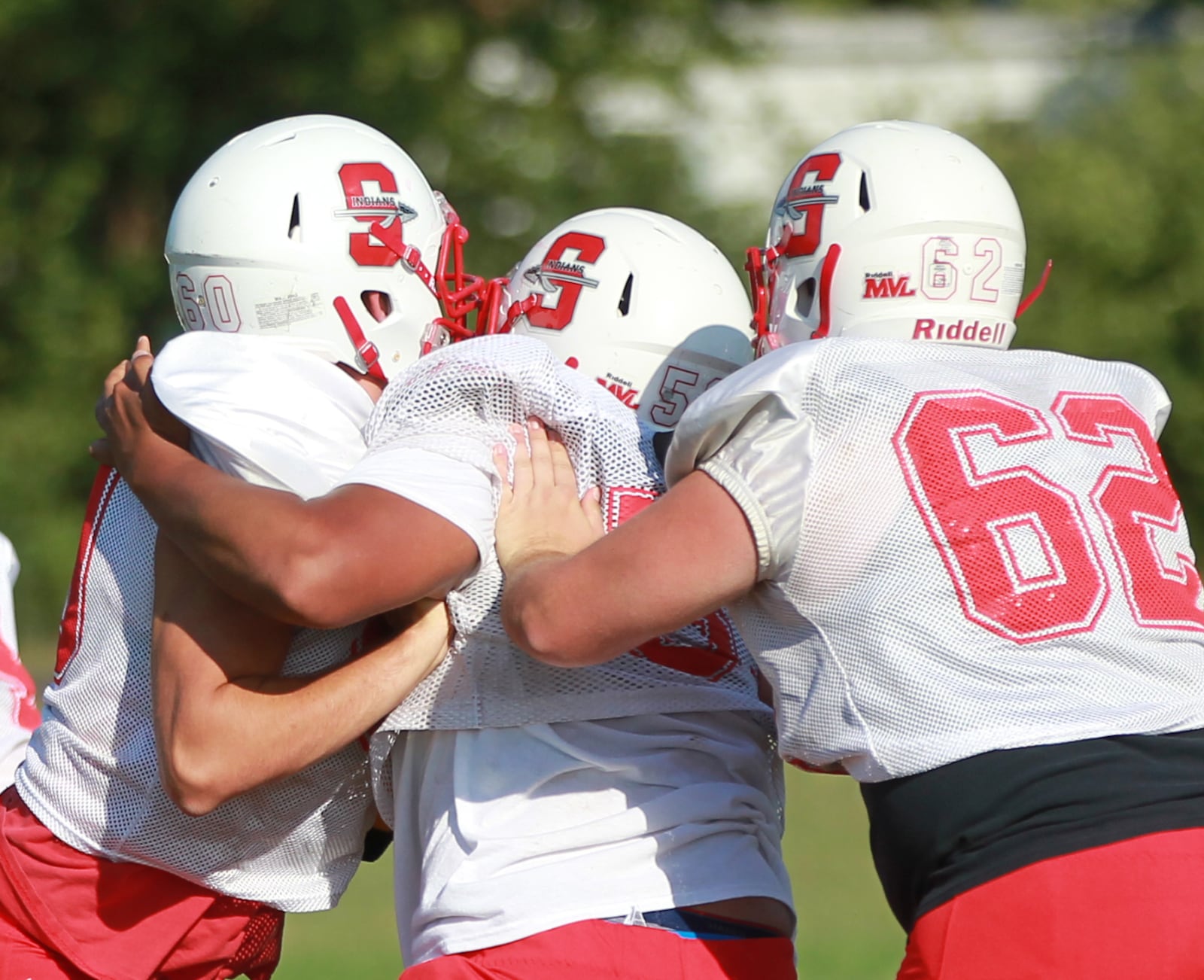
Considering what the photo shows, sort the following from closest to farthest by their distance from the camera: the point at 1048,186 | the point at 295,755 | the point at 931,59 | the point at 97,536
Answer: the point at 295,755 < the point at 97,536 < the point at 1048,186 < the point at 931,59

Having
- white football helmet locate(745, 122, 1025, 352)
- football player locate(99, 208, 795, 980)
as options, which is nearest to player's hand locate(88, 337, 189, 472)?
football player locate(99, 208, 795, 980)

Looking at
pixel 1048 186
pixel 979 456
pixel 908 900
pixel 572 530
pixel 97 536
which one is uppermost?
pixel 979 456

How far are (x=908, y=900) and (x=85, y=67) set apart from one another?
641 inches

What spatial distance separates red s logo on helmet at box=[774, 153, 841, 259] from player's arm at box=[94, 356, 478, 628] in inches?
43.8

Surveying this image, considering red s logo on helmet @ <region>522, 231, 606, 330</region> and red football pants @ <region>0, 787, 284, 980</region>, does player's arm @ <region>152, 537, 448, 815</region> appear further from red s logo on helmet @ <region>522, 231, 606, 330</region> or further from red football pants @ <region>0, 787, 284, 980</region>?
red s logo on helmet @ <region>522, 231, 606, 330</region>

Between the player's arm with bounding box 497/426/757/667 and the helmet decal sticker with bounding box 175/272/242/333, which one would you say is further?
the helmet decal sticker with bounding box 175/272/242/333

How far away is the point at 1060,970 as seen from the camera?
7.29 ft

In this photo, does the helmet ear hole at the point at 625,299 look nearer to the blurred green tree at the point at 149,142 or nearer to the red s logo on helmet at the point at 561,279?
the red s logo on helmet at the point at 561,279

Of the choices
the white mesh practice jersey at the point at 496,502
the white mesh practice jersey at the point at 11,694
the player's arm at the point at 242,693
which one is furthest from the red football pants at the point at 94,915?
the white mesh practice jersey at the point at 496,502

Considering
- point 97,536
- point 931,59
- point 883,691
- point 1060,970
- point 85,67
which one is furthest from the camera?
point 931,59

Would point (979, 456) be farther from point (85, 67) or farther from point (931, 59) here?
point (931, 59)

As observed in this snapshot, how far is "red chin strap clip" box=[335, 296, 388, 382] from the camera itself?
122 inches

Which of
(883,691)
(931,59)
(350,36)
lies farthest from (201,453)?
(931,59)

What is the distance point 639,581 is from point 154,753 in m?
1.05
